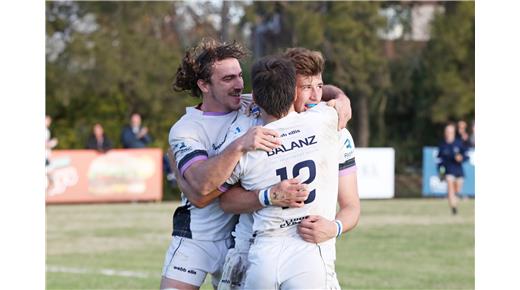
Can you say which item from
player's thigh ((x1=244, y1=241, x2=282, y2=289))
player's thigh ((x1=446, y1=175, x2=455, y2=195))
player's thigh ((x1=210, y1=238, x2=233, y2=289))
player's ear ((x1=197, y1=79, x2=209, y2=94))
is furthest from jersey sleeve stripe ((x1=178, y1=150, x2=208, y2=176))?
player's thigh ((x1=446, y1=175, x2=455, y2=195))

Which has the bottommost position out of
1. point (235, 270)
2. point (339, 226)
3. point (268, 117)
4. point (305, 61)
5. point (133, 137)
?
point (133, 137)

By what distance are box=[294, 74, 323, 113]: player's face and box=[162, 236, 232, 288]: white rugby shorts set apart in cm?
109

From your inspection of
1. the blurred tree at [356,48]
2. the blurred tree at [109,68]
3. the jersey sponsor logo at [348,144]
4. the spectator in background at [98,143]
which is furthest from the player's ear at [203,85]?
the blurred tree at [356,48]

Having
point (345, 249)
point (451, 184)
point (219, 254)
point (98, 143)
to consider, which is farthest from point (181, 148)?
point (98, 143)

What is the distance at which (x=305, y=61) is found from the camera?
4.94 metres

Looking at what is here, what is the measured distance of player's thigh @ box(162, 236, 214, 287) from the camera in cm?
575

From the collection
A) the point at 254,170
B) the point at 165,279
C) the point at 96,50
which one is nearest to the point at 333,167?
the point at 254,170

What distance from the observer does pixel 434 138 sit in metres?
35.5

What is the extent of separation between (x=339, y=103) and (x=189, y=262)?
1335mm

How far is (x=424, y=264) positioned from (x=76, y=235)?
6477 mm

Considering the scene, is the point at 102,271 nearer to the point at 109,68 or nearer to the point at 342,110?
the point at 342,110

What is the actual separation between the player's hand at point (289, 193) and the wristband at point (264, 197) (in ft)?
0.06

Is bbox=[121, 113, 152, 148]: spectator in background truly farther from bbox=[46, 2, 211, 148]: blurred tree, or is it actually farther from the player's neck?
the player's neck
